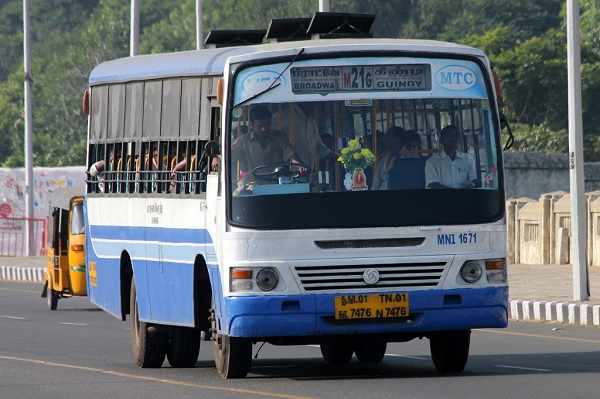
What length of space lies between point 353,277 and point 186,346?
3.00m

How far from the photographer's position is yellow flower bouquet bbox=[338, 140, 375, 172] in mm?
11820

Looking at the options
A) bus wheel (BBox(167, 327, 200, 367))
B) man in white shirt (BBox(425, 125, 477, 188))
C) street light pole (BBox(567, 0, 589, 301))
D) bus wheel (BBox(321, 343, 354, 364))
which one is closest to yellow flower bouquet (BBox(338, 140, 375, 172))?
man in white shirt (BBox(425, 125, 477, 188))

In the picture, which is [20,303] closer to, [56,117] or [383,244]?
[383,244]

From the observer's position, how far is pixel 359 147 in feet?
38.9

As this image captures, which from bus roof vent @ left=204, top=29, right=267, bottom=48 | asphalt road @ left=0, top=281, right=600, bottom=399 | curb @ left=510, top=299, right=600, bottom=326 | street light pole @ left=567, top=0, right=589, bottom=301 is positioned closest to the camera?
asphalt road @ left=0, top=281, right=600, bottom=399

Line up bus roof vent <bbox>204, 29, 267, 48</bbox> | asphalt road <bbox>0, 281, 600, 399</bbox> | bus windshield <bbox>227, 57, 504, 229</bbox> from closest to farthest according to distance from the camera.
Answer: asphalt road <bbox>0, 281, 600, 399</bbox> < bus windshield <bbox>227, 57, 504, 229</bbox> < bus roof vent <bbox>204, 29, 267, 48</bbox>

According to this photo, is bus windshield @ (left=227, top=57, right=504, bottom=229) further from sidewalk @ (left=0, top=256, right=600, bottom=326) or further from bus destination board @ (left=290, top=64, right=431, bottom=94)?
sidewalk @ (left=0, top=256, right=600, bottom=326)

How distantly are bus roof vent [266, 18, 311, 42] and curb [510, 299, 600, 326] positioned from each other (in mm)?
6041

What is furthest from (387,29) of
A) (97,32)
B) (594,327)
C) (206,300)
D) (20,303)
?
(206,300)

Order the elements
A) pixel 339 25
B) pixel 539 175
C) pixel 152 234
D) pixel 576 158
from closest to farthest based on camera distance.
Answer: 1. pixel 152 234
2. pixel 339 25
3. pixel 576 158
4. pixel 539 175

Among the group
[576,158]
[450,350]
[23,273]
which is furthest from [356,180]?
[23,273]

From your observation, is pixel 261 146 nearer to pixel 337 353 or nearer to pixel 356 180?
pixel 356 180

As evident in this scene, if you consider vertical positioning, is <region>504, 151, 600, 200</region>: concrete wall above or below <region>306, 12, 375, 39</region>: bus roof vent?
below

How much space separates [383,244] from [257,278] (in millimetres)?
961
